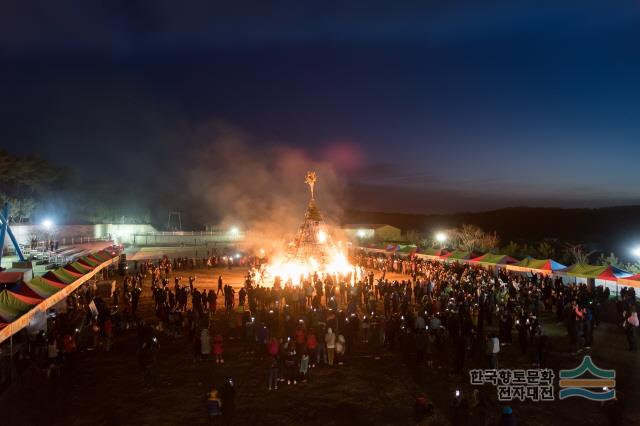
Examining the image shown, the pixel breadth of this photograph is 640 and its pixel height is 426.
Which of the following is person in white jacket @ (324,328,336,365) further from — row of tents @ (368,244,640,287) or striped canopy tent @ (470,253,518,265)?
striped canopy tent @ (470,253,518,265)

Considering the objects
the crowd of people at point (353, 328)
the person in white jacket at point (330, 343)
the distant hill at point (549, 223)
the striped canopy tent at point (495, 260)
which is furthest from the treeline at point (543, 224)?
the person in white jacket at point (330, 343)

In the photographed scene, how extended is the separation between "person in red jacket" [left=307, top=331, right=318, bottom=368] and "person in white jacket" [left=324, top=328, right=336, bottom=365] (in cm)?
32

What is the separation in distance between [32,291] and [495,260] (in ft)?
77.2

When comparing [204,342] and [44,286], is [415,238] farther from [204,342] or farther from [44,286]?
[44,286]

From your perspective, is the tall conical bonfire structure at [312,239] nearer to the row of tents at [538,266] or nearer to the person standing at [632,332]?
the row of tents at [538,266]

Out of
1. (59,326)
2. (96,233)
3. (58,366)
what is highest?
(96,233)

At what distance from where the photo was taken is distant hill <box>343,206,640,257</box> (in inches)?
3329

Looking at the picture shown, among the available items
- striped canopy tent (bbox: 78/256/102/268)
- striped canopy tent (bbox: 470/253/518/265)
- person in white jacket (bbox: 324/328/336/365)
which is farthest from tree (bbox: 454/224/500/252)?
person in white jacket (bbox: 324/328/336/365)

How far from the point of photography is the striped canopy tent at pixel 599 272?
61.4 ft

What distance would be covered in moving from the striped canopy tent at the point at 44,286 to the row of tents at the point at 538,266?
848 inches

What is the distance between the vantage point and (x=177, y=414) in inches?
349

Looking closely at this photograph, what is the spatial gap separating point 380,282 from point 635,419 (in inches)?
409

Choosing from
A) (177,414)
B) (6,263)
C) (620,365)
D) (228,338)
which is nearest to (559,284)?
(620,365)

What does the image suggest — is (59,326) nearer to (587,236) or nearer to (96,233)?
(96,233)
